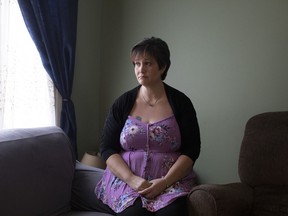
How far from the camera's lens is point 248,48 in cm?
218

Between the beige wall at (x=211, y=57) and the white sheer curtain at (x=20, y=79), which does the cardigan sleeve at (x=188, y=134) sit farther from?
the white sheer curtain at (x=20, y=79)

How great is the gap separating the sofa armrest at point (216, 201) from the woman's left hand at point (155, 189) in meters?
0.14

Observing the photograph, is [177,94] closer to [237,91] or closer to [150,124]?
[150,124]

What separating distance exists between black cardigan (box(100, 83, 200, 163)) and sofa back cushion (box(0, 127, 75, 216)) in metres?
0.29

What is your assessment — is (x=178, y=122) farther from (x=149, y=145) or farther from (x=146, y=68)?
(x=146, y=68)

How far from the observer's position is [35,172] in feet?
5.65

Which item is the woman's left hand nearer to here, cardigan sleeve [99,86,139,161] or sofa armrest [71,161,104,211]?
cardigan sleeve [99,86,139,161]

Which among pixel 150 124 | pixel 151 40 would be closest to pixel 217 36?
pixel 151 40

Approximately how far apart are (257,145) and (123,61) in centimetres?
137

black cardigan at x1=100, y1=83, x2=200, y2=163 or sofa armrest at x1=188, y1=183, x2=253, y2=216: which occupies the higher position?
black cardigan at x1=100, y1=83, x2=200, y2=163

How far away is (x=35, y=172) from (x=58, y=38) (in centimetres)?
108

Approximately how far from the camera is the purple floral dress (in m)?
1.67

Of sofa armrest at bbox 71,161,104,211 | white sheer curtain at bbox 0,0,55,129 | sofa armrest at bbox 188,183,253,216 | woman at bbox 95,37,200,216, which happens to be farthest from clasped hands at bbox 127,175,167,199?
white sheer curtain at bbox 0,0,55,129

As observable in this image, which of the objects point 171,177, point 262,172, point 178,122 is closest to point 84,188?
point 171,177
